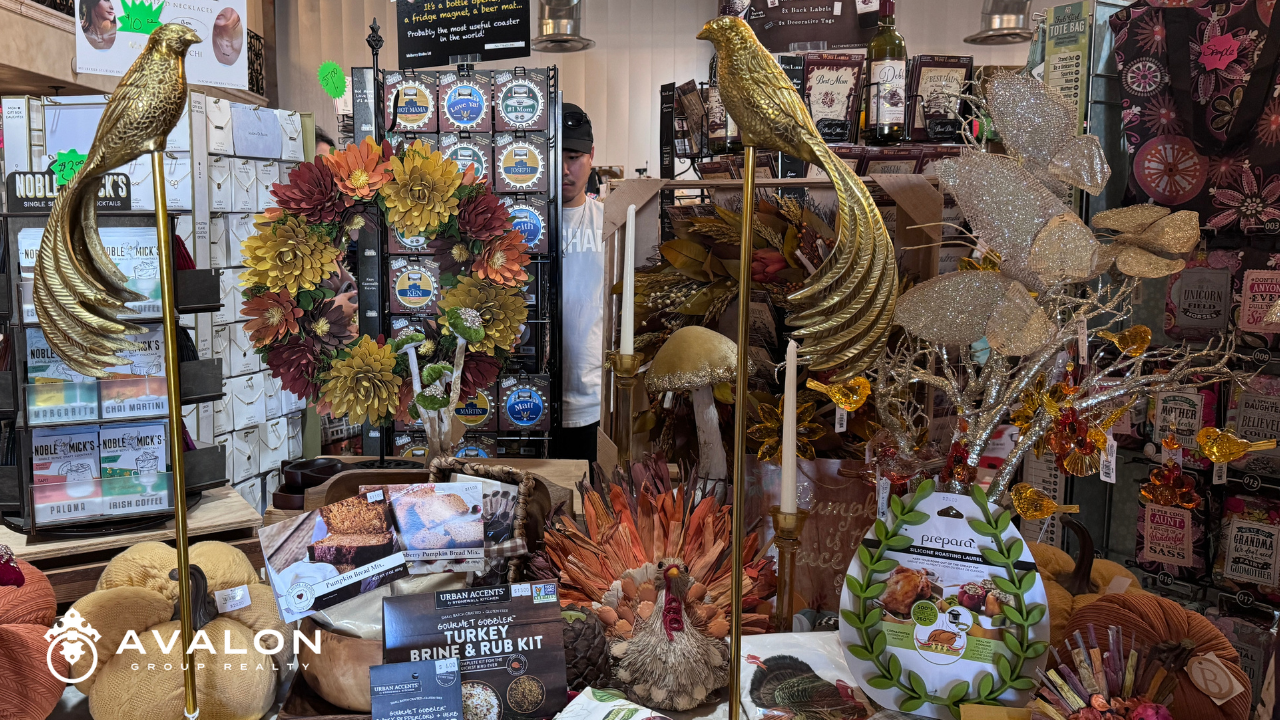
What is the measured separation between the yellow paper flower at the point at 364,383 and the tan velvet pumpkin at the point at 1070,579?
1.01m

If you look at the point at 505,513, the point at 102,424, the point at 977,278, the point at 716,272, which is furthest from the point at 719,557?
the point at 102,424

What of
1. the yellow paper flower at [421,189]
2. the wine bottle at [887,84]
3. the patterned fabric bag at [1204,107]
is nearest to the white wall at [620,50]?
the wine bottle at [887,84]

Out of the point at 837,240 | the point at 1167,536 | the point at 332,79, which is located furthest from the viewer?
the point at 332,79

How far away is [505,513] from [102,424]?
3.73 feet

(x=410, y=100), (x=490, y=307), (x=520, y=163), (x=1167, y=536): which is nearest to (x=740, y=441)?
(x=490, y=307)

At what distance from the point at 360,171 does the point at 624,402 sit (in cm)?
61

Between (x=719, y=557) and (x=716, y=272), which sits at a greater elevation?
(x=716, y=272)

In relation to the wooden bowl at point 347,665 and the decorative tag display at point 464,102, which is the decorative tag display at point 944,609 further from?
the decorative tag display at point 464,102

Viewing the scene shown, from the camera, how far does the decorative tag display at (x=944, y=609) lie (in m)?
0.86

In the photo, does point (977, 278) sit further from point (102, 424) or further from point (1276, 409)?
point (102, 424)

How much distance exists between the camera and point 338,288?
1532 millimetres

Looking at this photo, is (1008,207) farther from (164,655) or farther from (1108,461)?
(164,655)

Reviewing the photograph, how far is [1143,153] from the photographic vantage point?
1585 mm

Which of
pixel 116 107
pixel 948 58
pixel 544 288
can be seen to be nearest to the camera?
pixel 116 107
